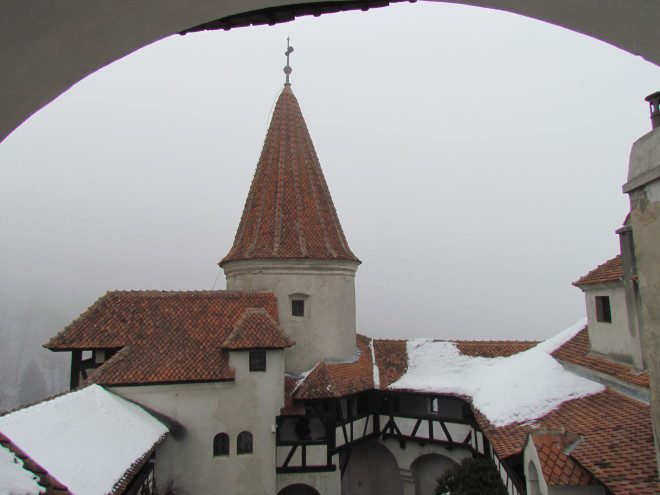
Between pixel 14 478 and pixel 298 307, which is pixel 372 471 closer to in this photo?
pixel 298 307

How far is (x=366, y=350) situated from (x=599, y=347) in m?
9.33

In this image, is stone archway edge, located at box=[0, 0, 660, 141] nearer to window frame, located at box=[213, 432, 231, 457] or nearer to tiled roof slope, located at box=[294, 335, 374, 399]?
window frame, located at box=[213, 432, 231, 457]

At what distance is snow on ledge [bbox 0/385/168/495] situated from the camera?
24.2ft

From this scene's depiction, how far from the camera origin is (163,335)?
539 inches

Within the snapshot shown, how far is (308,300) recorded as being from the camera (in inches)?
648

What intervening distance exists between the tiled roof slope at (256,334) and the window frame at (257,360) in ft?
1.10

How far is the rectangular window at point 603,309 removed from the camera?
10.3 metres

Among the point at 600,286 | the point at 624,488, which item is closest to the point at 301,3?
the point at 624,488

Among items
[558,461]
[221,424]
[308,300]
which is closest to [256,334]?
[221,424]

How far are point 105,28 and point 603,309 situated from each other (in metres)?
11.2

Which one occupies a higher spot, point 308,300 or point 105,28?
point 105,28

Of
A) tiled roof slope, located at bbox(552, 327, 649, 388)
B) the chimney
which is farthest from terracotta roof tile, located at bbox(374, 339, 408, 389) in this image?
the chimney

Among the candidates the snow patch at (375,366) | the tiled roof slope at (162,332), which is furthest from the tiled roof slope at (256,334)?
the snow patch at (375,366)

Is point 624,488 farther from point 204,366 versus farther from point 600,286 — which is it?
point 204,366
